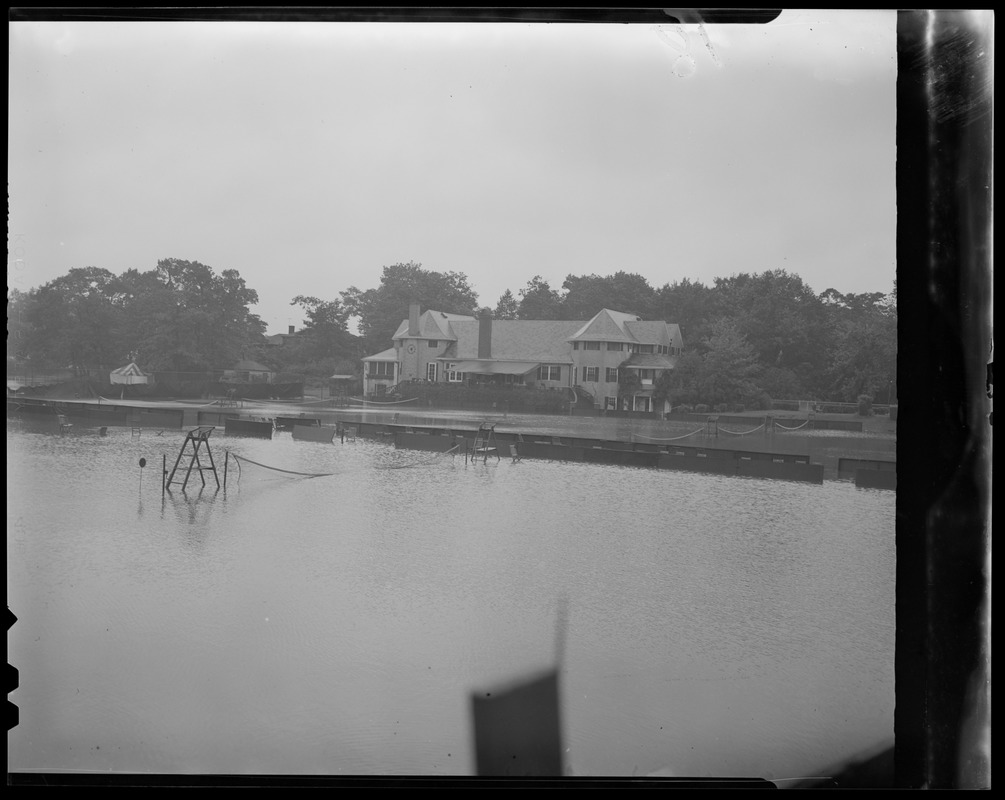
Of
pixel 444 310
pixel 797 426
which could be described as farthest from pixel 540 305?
pixel 797 426

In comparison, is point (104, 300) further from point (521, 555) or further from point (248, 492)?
point (521, 555)

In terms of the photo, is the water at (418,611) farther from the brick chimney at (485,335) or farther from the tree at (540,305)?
the tree at (540,305)

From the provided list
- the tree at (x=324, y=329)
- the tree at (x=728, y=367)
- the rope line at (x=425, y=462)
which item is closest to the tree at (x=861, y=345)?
the tree at (x=728, y=367)

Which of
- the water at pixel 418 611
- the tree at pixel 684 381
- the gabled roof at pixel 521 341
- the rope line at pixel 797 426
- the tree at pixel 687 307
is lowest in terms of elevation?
the water at pixel 418 611

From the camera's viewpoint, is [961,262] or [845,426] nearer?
[961,262]

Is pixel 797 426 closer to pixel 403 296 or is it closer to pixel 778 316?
pixel 778 316

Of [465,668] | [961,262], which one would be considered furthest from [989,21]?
[465,668]

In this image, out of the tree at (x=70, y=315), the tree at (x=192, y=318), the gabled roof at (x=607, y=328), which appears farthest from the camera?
the gabled roof at (x=607, y=328)
